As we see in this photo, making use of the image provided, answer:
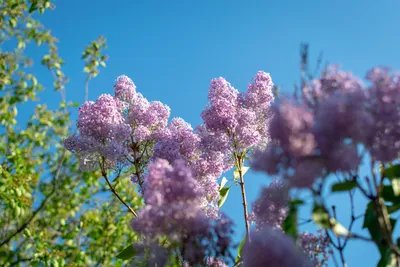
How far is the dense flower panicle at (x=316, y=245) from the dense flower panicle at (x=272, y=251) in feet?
0.74

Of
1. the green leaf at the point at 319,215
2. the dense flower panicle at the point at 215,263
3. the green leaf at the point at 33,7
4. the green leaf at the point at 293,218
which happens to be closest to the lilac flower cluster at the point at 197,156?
the dense flower panicle at the point at 215,263

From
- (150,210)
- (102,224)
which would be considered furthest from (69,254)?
(150,210)

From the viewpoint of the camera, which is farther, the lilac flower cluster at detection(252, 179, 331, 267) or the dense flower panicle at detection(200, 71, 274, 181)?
the dense flower panicle at detection(200, 71, 274, 181)

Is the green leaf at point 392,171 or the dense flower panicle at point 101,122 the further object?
the dense flower panicle at point 101,122

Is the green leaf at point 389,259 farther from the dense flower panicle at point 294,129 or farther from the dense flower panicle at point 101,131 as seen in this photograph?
the dense flower panicle at point 101,131

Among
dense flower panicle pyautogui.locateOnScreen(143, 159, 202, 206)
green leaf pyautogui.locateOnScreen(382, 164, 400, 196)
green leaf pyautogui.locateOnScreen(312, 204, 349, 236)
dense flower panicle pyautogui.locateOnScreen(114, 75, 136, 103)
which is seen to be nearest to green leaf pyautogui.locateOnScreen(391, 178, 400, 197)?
green leaf pyautogui.locateOnScreen(382, 164, 400, 196)

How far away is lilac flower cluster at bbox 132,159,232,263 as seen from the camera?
37.7 inches

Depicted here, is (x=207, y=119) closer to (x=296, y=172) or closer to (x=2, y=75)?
(x=296, y=172)

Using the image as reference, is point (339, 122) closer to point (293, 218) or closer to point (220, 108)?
point (293, 218)

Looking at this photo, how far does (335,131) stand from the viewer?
0.82 meters

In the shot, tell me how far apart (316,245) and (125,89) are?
1.30 metres

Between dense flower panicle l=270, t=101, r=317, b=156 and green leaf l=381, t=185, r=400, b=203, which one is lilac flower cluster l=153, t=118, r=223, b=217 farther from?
dense flower panicle l=270, t=101, r=317, b=156

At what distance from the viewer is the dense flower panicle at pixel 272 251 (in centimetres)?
93

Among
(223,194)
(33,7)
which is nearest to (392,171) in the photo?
(223,194)
